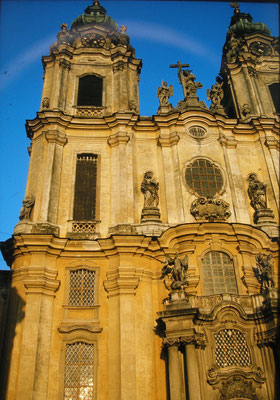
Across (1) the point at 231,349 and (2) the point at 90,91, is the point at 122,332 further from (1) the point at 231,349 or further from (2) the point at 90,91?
(2) the point at 90,91

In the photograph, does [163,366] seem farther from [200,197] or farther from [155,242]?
[200,197]

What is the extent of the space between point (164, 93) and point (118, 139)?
4.19m

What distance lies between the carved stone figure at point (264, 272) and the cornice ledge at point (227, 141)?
587 centimetres

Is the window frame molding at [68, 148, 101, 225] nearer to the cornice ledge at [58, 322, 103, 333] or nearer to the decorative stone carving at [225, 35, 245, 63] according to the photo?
the cornice ledge at [58, 322, 103, 333]

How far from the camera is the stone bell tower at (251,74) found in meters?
20.8

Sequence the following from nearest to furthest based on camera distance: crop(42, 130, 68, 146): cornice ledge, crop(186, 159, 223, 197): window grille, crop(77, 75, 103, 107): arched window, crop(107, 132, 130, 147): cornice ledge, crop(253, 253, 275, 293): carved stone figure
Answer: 1. crop(253, 253, 275, 293): carved stone figure
2. crop(186, 159, 223, 197): window grille
3. crop(42, 130, 68, 146): cornice ledge
4. crop(107, 132, 130, 147): cornice ledge
5. crop(77, 75, 103, 107): arched window

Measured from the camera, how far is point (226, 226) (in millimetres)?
15070

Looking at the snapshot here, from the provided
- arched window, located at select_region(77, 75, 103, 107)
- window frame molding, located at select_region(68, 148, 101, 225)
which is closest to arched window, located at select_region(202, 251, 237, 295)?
window frame molding, located at select_region(68, 148, 101, 225)

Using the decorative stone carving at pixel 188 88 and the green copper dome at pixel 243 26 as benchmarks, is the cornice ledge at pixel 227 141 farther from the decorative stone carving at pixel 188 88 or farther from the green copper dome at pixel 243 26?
the green copper dome at pixel 243 26

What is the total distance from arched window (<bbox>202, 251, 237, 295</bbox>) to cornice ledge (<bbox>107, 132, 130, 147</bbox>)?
616 centimetres

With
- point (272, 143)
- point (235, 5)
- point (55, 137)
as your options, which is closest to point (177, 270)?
point (55, 137)

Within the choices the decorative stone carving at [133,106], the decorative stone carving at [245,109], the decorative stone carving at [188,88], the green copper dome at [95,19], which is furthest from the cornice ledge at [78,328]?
the green copper dome at [95,19]

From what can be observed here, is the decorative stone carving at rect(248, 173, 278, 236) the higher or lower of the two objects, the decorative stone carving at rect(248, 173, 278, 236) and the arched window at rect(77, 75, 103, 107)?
the lower

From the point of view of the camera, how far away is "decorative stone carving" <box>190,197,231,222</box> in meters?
15.8
